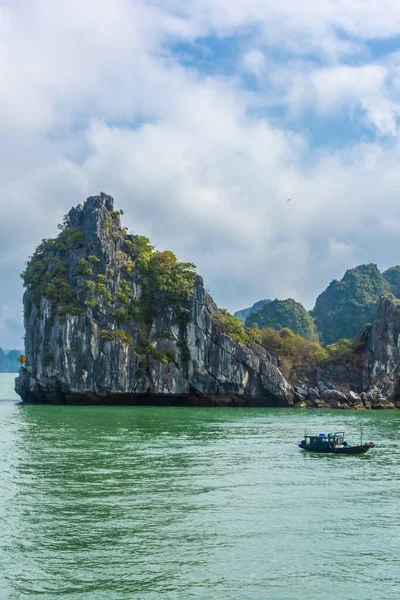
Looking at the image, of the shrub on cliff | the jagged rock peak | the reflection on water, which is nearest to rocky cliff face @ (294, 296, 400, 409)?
the shrub on cliff

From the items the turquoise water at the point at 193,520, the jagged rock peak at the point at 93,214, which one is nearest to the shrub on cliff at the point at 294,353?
the jagged rock peak at the point at 93,214

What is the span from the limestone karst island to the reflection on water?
30848 millimetres

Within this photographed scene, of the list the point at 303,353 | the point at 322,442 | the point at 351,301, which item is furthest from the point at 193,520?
the point at 351,301

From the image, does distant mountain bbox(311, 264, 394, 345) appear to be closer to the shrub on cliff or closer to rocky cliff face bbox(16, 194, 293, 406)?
the shrub on cliff

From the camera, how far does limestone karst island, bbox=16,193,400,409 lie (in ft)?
240

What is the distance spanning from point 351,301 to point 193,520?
11844cm

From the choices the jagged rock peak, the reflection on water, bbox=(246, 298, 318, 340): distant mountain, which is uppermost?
the jagged rock peak

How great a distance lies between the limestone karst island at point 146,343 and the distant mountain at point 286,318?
44348 mm

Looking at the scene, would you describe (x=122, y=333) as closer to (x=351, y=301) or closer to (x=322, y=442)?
(x=322, y=442)

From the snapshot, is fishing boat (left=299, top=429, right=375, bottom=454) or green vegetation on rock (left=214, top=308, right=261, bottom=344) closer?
fishing boat (left=299, top=429, right=375, bottom=454)

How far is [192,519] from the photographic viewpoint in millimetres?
22719

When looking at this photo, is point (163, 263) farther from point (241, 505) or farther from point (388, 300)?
point (241, 505)

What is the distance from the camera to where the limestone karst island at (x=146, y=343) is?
2874 inches

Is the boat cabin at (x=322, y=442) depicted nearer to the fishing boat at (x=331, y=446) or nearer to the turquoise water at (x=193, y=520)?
the fishing boat at (x=331, y=446)
